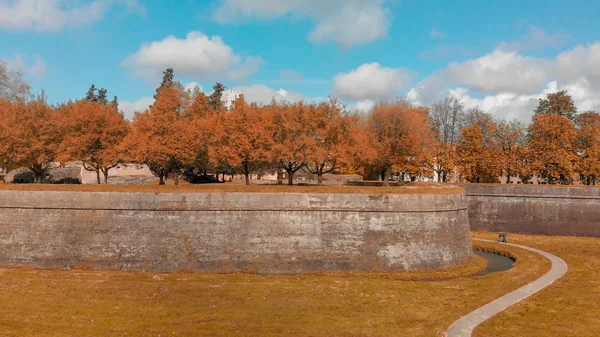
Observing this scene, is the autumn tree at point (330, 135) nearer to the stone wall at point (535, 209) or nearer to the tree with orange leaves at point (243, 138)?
the tree with orange leaves at point (243, 138)

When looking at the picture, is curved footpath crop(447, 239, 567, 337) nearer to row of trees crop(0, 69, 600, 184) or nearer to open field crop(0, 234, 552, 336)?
open field crop(0, 234, 552, 336)

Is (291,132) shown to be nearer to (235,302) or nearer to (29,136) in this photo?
(235,302)

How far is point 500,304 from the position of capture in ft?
63.6

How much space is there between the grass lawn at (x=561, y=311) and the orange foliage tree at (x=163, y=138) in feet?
77.9

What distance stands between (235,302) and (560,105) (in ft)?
199

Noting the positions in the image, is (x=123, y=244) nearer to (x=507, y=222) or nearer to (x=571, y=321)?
(x=571, y=321)

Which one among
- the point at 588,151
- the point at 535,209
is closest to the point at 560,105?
the point at 588,151

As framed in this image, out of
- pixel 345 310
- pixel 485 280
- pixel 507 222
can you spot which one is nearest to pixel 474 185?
pixel 507 222

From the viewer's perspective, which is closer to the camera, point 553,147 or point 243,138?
point 243,138

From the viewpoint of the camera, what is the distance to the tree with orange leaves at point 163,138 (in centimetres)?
3066

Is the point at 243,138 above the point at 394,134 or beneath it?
beneath

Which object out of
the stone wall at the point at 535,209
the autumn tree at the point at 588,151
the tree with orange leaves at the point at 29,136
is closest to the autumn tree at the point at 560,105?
the autumn tree at the point at 588,151

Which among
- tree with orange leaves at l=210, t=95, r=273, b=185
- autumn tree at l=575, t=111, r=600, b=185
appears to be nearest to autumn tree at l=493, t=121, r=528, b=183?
autumn tree at l=575, t=111, r=600, b=185

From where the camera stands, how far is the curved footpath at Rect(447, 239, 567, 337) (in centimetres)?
1636
